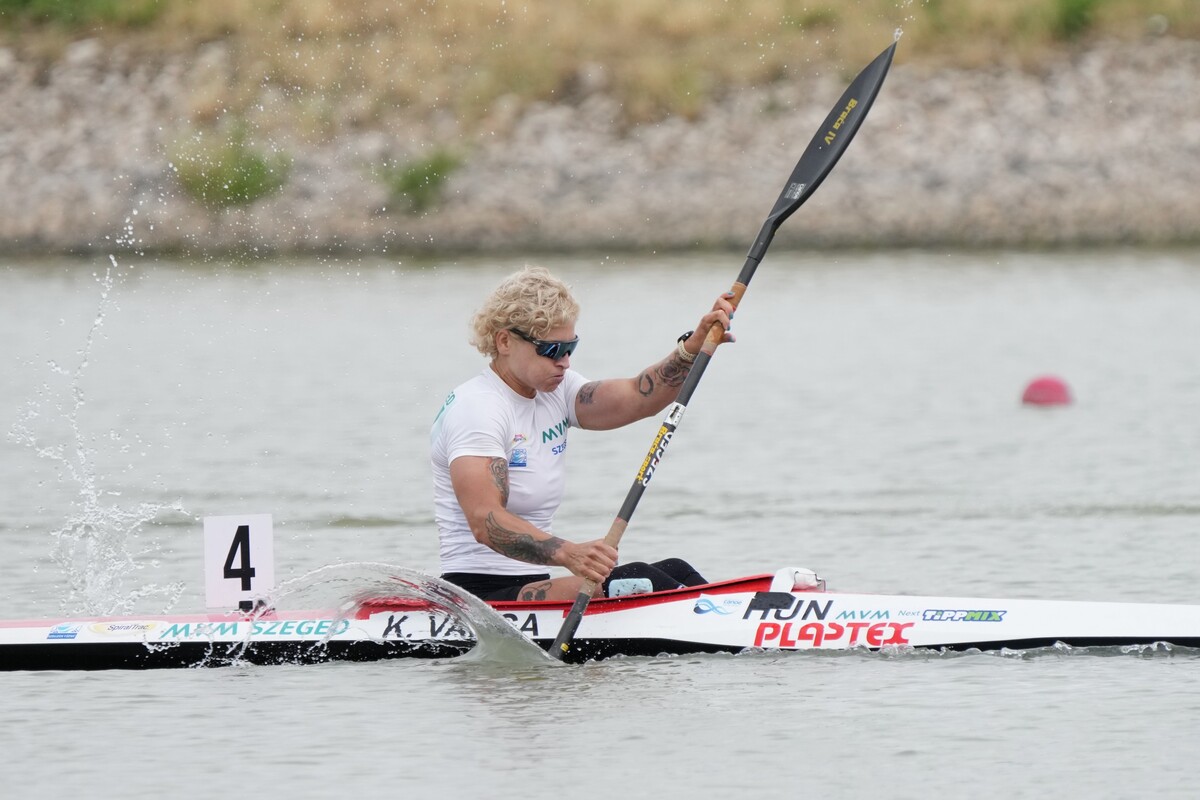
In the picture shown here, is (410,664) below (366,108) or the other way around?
below

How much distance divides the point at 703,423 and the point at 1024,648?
7.87 metres

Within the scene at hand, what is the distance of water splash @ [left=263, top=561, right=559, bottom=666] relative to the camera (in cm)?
745

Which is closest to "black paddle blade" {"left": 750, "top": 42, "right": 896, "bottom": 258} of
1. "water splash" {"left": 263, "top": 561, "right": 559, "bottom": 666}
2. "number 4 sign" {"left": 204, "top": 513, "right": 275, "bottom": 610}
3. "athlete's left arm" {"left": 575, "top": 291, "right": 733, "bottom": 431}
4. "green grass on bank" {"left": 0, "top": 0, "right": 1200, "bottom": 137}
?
"athlete's left arm" {"left": 575, "top": 291, "right": 733, "bottom": 431}

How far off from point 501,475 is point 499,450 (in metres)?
0.09

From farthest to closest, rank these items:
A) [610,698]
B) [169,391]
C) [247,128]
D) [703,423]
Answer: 1. [247,128]
2. [169,391]
3. [703,423]
4. [610,698]

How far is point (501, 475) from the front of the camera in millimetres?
7297

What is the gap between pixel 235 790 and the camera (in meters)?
6.09

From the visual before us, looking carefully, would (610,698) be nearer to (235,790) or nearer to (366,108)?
(235,790)

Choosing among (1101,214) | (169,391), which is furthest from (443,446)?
(1101,214)

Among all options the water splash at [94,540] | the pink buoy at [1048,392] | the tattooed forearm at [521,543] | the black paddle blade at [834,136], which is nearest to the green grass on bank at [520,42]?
the pink buoy at [1048,392]

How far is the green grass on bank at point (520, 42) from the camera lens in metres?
32.9

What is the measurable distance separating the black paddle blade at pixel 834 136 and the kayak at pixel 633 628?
1937mm

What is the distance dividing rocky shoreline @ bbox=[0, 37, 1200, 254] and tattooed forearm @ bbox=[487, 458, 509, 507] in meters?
22.3

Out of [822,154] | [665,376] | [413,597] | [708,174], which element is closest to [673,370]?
[665,376]
